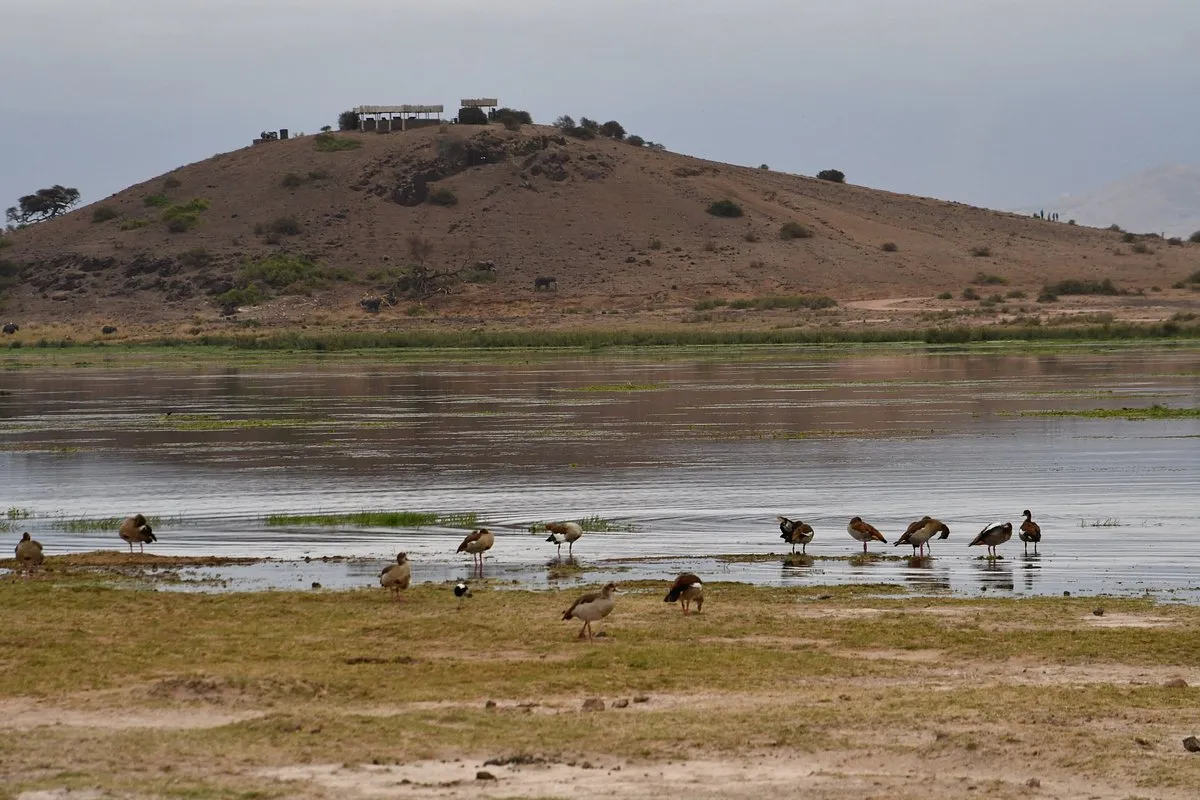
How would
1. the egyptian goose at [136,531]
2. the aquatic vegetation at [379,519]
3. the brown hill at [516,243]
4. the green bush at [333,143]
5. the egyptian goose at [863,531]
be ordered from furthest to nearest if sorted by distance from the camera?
the green bush at [333,143]
the brown hill at [516,243]
the aquatic vegetation at [379,519]
the egyptian goose at [136,531]
the egyptian goose at [863,531]

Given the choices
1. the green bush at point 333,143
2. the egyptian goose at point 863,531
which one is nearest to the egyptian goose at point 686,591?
the egyptian goose at point 863,531

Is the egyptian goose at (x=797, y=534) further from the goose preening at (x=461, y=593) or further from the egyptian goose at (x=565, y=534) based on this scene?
the goose preening at (x=461, y=593)

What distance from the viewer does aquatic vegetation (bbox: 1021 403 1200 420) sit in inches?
1430

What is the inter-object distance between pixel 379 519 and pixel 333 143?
12620 cm

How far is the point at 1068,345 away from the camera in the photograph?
73000 millimetres

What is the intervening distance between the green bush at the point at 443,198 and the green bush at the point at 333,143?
17.2 m

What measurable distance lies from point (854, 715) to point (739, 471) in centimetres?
1727

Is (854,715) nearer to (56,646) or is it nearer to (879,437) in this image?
(56,646)

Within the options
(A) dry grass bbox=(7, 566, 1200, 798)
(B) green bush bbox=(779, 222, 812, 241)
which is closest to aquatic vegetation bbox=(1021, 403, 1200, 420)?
(A) dry grass bbox=(7, 566, 1200, 798)

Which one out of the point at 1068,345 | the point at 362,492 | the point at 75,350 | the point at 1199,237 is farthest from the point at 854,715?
the point at 1199,237

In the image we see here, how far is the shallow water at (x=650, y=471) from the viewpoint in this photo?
729 inches

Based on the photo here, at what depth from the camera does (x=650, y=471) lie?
27.9m

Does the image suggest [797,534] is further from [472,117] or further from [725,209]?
[472,117]

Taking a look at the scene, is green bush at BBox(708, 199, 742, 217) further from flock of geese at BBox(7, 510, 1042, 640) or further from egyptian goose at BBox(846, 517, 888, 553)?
egyptian goose at BBox(846, 517, 888, 553)
